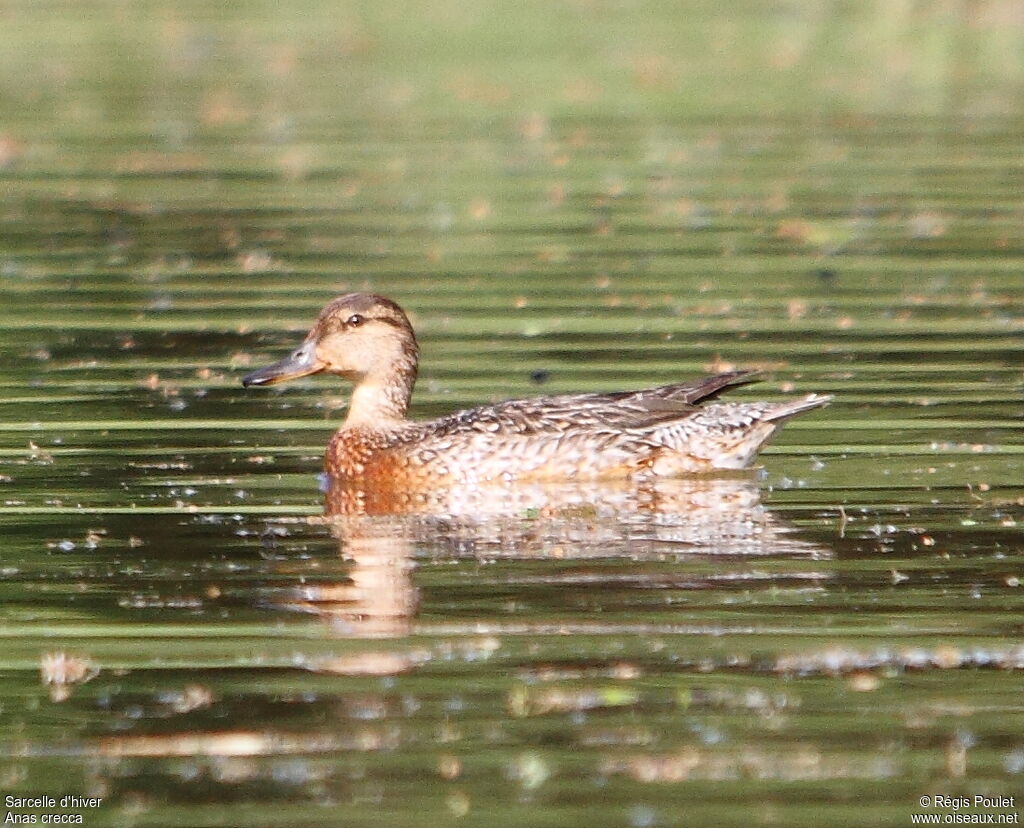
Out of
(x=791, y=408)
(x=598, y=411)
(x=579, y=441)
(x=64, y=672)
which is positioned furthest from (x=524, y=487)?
(x=64, y=672)

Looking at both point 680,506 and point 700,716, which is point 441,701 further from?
point 680,506

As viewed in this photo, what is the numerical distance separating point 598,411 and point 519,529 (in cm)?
141

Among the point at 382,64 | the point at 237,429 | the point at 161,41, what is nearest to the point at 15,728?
the point at 237,429

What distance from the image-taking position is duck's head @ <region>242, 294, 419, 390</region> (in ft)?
37.5

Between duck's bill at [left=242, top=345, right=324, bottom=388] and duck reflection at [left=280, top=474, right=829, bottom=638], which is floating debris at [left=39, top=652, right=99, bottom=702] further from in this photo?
duck's bill at [left=242, top=345, right=324, bottom=388]

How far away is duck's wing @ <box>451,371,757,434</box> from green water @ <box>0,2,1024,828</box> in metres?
0.36

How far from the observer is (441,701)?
23.0 ft

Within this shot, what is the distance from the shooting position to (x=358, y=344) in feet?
37.7

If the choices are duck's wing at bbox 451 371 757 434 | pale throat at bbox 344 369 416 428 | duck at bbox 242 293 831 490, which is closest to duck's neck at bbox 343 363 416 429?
pale throat at bbox 344 369 416 428

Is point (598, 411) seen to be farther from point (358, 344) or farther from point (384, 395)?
point (358, 344)

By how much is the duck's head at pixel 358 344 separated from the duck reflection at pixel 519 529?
964 millimetres

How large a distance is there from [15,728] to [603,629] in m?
1.91

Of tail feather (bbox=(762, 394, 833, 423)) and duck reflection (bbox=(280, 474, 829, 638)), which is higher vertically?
tail feather (bbox=(762, 394, 833, 423))

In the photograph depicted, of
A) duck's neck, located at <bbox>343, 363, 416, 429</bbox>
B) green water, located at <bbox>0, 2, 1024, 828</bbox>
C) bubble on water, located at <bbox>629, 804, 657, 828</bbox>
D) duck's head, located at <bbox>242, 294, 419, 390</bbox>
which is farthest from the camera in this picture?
duck's head, located at <bbox>242, 294, 419, 390</bbox>
